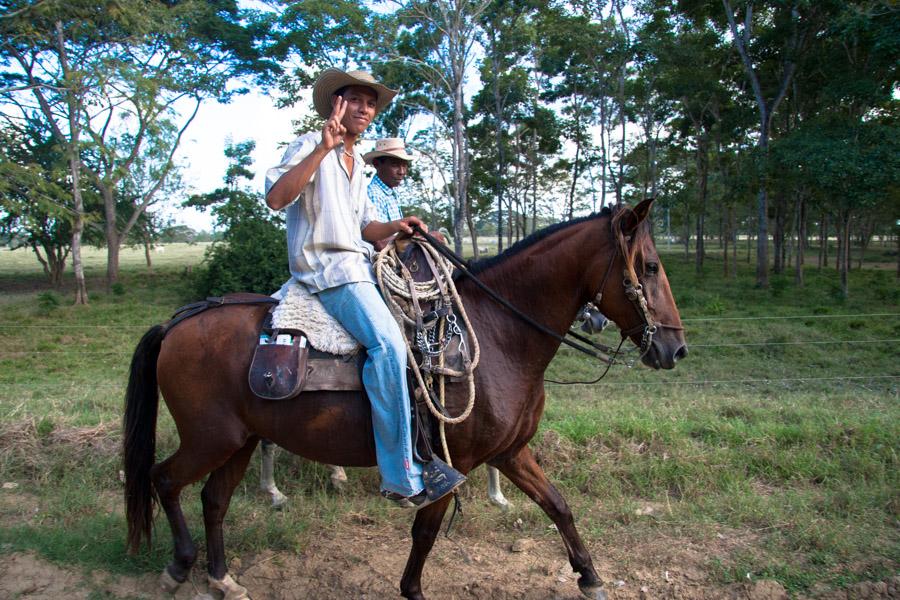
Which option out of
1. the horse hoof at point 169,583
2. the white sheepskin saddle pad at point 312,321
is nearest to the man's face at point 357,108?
the white sheepskin saddle pad at point 312,321

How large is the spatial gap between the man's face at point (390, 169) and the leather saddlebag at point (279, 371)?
8.16ft

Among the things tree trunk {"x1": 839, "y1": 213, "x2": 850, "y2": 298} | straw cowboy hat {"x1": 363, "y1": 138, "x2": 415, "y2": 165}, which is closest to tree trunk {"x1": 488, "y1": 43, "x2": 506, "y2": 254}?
tree trunk {"x1": 839, "y1": 213, "x2": 850, "y2": 298}

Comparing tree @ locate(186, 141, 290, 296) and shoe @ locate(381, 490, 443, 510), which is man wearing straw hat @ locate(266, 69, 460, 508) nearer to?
shoe @ locate(381, 490, 443, 510)

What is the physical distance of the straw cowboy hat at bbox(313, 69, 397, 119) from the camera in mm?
2938

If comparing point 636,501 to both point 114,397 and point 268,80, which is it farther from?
point 268,80

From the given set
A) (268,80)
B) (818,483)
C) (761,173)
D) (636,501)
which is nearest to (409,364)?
(636,501)

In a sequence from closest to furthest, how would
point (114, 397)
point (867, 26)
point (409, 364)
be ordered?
point (409, 364)
point (114, 397)
point (867, 26)

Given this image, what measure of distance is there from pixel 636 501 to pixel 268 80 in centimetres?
2232

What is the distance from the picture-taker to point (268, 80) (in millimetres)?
22453

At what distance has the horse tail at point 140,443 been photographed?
3.43 metres

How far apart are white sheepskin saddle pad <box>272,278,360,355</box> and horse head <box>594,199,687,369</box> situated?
4.23 feet

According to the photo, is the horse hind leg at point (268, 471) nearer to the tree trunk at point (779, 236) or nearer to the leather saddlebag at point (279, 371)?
the leather saddlebag at point (279, 371)

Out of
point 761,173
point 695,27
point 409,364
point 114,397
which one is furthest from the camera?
point 695,27

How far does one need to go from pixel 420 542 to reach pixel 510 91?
91.6ft
